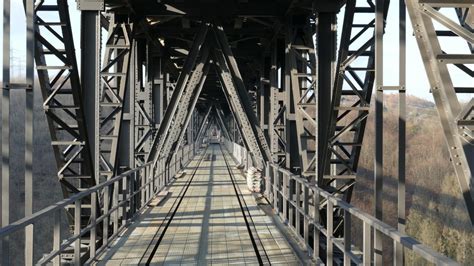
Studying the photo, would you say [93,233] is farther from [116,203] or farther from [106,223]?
[116,203]

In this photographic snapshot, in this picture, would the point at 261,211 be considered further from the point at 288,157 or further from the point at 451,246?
the point at 451,246

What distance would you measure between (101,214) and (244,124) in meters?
6.92

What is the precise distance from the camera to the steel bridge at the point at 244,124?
559 cm

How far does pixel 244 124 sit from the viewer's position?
1658 cm

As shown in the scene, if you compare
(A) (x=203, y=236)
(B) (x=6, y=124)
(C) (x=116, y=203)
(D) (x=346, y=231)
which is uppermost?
(B) (x=6, y=124)

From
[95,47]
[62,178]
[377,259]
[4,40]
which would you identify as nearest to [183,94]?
[95,47]

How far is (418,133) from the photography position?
100250mm

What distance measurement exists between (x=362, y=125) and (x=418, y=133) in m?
94.7

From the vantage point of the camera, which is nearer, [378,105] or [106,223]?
[378,105]

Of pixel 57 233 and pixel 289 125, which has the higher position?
pixel 289 125

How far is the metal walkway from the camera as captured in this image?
9250 mm

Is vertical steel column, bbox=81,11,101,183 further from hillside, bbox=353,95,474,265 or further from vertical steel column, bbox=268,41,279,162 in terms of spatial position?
hillside, bbox=353,95,474,265

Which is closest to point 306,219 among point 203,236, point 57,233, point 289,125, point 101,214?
point 203,236

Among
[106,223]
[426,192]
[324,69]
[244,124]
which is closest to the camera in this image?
[106,223]
